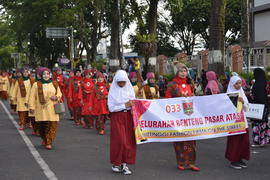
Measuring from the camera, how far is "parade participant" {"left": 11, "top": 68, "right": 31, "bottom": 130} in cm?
1407

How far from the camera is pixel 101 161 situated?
28.6 feet

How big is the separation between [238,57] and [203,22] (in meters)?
34.3

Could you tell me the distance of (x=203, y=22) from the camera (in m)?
58.3

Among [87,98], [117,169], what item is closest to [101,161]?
[117,169]

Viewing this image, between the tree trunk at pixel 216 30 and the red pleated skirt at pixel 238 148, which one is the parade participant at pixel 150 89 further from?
the tree trunk at pixel 216 30

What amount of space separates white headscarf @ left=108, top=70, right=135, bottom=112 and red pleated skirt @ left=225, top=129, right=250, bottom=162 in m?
1.82

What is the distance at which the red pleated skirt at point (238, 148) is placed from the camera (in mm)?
7965

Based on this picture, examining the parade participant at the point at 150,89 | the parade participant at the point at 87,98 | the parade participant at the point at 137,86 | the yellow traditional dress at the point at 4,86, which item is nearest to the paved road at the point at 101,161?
the parade participant at the point at 137,86

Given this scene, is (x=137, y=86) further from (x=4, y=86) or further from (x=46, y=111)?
(x=4, y=86)

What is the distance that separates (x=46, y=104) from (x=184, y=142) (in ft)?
11.4

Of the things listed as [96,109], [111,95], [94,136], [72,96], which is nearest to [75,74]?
[72,96]

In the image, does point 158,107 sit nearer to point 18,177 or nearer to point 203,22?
point 18,177

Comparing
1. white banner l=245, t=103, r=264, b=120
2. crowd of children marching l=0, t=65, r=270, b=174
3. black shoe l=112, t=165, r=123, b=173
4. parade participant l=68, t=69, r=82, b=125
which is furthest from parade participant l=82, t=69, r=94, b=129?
black shoe l=112, t=165, r=123, b=173

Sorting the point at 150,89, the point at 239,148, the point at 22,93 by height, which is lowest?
the point at 239,148
